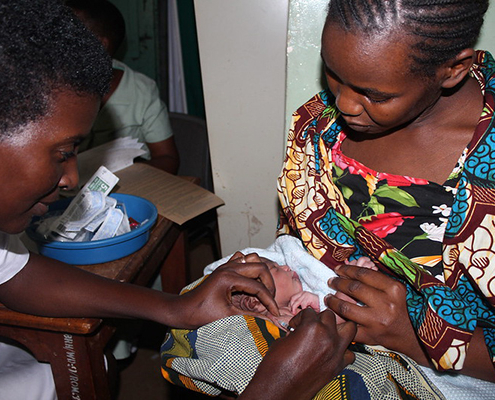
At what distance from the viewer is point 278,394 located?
1.09 metres

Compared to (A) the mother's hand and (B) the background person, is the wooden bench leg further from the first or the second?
(A) the mother's hand

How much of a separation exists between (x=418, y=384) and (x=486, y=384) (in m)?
0.22

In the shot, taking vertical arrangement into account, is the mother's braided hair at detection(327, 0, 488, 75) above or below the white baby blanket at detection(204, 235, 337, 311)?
above

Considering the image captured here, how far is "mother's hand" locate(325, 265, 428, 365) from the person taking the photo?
1.21 metres

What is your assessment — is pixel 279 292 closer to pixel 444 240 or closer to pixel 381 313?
pixel 381 313

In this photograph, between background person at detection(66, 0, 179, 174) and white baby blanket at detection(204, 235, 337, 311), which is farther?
background person at detection(66, 0, 179, 174)

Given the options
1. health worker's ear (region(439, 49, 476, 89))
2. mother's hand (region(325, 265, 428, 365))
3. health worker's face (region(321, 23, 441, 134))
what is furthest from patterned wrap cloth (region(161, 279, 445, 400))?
health worker's ear (region(439, 49, 476, 89))

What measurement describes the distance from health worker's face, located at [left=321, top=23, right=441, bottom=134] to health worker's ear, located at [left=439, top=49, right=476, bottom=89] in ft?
0.09

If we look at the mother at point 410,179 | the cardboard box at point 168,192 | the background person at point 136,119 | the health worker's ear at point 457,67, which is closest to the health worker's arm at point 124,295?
the mother at point 410,179

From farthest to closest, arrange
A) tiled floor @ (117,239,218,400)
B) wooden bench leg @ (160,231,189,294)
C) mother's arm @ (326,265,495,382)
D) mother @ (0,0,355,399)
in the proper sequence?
tiled floor @ (117,239,218,400) → wooden bench leg @ (160,231,189,294) → mother's arm @ (326,265,495,382) → mother @ (0,0,355,399)

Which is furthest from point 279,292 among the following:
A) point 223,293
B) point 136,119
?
point 136,119

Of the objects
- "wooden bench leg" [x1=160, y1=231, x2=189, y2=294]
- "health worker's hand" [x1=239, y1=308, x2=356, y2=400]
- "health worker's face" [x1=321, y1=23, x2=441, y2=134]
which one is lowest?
"wooden bench leg" [x1=160, y1=231, x2=189, y2=294]

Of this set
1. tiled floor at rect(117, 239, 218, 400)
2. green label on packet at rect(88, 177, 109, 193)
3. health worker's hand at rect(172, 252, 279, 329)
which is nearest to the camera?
health worker's hand at rect(172, 252, 279, 329)

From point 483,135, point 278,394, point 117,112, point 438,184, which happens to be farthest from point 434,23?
point 117,112
